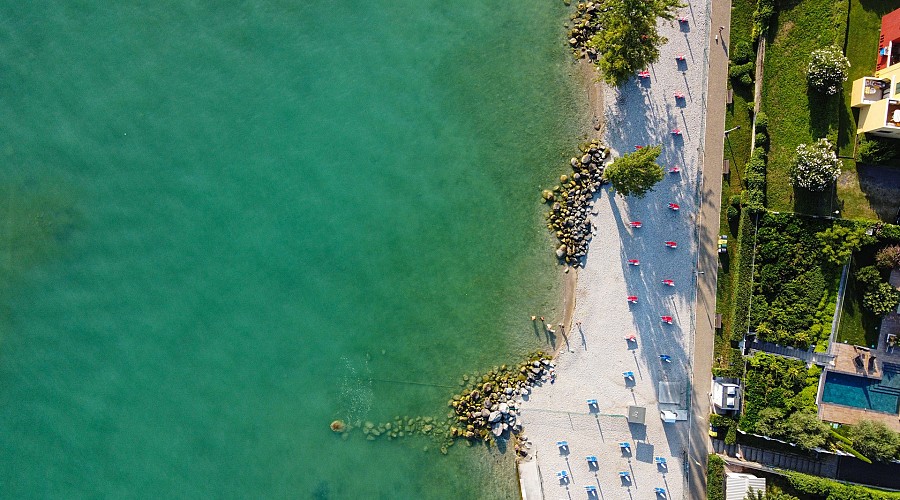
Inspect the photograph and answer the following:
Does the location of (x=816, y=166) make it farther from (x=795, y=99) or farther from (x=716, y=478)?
(x=716, y=478)

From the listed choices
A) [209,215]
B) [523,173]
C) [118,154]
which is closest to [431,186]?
[523,173]

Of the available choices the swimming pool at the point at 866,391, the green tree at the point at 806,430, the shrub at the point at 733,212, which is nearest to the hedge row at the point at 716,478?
the green tree at the point at 806,430

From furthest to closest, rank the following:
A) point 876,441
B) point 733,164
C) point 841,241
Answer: point 733,164, point 841,241, point 876,441

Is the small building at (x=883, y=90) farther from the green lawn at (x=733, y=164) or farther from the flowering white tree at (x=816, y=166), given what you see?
the green lawn at (x=733, y=164)

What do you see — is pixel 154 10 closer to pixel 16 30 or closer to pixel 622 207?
pixel 16 30

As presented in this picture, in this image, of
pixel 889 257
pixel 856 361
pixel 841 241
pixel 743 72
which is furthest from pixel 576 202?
pixel 856 361

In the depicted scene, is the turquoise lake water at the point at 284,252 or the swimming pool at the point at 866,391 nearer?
the swimming pool at the point at 866,391
